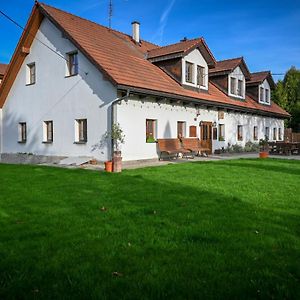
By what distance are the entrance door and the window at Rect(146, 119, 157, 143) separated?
4385 mm

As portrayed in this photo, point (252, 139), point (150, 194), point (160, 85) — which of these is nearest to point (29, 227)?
point (150, 194)

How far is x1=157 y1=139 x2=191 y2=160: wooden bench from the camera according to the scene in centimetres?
1711

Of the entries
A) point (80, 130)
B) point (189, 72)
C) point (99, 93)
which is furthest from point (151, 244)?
point (189, 72)

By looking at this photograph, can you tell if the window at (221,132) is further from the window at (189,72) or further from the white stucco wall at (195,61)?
the window at (189,72)

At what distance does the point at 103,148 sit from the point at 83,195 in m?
8.03

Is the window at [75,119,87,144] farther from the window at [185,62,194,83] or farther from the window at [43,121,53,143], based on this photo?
the window at [185,62,194,83]

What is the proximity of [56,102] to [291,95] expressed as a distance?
34.5 metres

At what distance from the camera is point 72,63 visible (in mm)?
17312

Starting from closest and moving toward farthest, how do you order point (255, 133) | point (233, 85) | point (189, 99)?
point (189, 99), point (233, 85), point (255, 133)

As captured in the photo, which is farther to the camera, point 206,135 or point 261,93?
point 261,93

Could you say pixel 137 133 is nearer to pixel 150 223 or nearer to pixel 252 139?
pixel 150 223

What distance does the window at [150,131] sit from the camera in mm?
16922

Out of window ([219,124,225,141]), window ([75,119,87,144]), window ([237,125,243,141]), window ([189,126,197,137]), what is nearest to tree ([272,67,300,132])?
window ([237,125,243,141])

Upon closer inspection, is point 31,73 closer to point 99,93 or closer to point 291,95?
point 99,93
